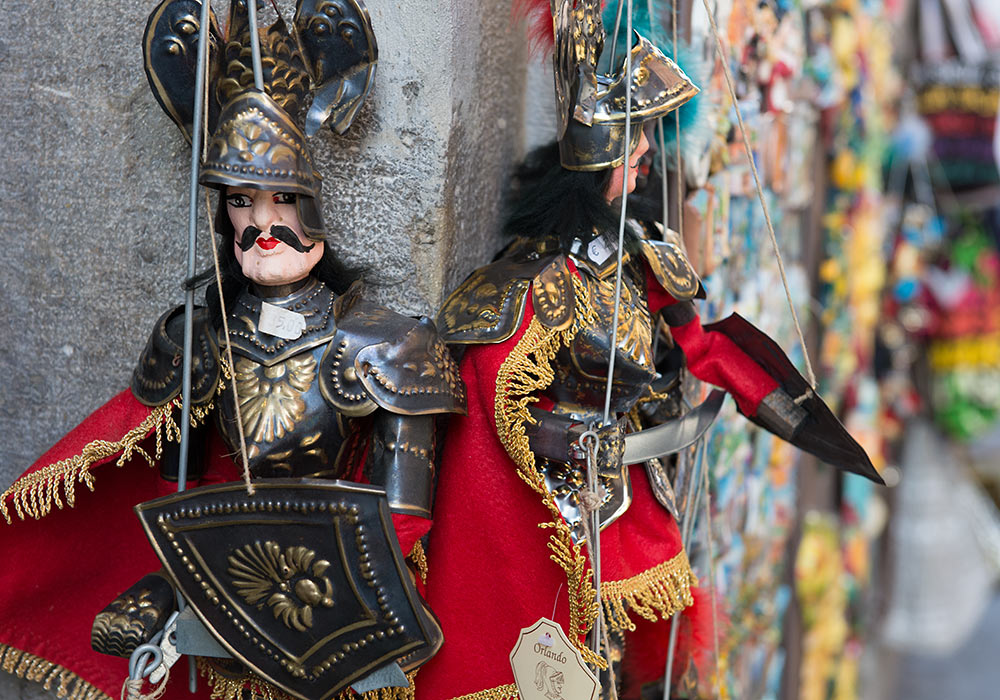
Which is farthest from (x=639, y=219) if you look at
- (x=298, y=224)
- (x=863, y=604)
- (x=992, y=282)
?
(x=992, y=282)

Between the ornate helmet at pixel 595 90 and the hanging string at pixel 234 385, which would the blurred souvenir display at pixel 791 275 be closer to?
the ornate helmet at pixel 595 90

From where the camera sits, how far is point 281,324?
1.39 meters

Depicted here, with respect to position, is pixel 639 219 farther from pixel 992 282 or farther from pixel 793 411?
pixel 992 282

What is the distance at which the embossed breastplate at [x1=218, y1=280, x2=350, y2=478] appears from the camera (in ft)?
4.55

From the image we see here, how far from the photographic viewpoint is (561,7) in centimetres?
141

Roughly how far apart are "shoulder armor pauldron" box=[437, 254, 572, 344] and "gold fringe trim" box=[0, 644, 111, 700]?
2.35 feet

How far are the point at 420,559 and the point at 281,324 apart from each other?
0.38 meters

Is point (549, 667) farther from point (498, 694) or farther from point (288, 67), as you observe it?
point (288, 67)

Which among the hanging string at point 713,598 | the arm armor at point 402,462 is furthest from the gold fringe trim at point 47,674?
the hanging string at point 713,598

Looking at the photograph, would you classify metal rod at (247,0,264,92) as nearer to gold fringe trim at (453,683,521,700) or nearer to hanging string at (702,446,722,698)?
gold fringe trim at (453,683,521,700)

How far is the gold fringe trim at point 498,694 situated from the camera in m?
1.47

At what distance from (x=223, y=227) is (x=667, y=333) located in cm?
68

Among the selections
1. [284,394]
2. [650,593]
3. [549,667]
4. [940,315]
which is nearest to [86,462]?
[284,394]

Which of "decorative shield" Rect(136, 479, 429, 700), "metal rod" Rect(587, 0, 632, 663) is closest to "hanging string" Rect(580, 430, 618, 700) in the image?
"metal rod" Rect(587, 0, 632, 663)
